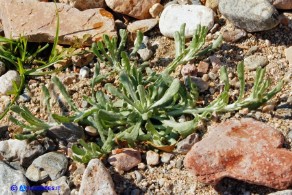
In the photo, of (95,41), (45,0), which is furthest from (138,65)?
(45,0)

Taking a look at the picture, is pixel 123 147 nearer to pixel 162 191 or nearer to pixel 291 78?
pixel 162 191

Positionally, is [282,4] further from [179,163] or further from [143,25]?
[179,163]

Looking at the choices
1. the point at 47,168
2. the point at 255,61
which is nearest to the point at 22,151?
the point at 47,168

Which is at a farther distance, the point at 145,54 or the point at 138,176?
the point at 145,54

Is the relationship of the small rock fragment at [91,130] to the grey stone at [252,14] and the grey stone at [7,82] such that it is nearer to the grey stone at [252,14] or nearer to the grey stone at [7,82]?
the grey stone at [7,82]

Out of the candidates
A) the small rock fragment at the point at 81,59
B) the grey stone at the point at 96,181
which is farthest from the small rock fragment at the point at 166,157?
the small rock fragment at the point at 81,59

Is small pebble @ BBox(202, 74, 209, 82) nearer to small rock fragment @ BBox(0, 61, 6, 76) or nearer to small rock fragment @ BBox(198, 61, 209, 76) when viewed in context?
small rock fragment @ BBox(198, 61, 209, 76)
